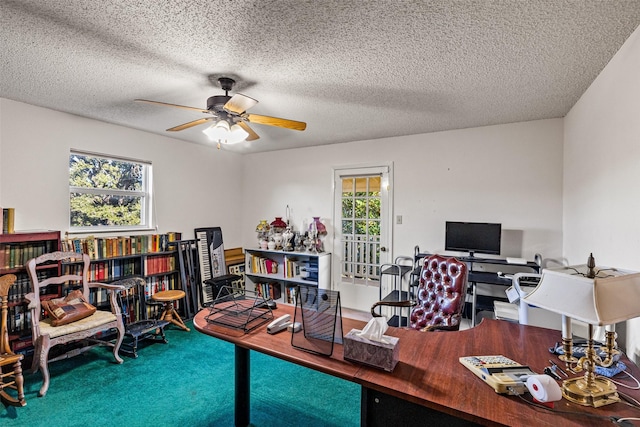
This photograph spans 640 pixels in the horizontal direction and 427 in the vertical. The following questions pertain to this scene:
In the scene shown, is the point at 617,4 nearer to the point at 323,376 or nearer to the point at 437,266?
the point at 437,266

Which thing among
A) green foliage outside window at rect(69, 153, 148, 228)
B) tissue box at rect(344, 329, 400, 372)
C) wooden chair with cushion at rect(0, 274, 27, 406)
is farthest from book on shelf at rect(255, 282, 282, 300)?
tissue box at rect(344, 329, 400, 372)

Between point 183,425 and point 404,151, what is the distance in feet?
12.2

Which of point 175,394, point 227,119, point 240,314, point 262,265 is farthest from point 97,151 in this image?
point 240,314

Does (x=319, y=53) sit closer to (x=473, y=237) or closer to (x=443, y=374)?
(x=443, y=374)

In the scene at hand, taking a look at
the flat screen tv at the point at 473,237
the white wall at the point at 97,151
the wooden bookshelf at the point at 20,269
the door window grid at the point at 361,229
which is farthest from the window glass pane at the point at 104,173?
the flat screen tv at the point at 473,237

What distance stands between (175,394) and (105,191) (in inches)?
103

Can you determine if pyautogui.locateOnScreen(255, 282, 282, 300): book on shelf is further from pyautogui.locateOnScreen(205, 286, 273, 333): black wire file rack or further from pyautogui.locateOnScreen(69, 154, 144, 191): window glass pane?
pyautogui.locateOnScreen(205, 286, 273, 333): black wire file rack

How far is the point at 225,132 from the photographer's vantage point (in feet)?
7.85

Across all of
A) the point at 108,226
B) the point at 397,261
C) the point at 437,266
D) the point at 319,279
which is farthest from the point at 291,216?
the point at 437,266

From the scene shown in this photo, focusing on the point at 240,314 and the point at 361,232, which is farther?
the point at 361,232

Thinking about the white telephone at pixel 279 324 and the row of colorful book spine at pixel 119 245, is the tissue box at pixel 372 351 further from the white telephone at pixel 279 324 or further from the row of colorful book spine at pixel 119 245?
the row of colorful book spine at pixel 119 245

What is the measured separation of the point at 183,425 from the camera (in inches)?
85.0

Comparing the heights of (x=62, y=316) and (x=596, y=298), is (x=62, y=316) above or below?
below

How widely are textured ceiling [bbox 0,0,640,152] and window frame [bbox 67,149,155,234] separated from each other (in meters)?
0.68
